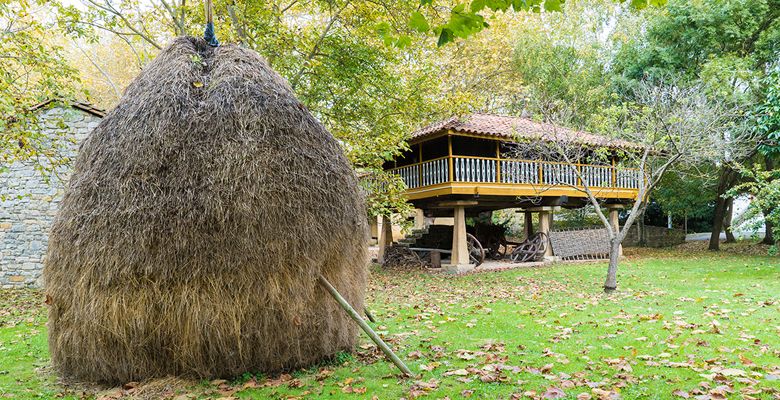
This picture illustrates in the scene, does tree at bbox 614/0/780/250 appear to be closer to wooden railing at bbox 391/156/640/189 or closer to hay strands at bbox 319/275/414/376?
wooden railing at bbox 391/156/640/189

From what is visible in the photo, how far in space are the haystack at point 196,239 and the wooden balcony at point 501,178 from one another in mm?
10366

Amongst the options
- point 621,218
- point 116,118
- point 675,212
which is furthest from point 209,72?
point 621,218

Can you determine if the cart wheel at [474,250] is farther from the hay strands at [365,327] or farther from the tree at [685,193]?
the hay strands at [365,327]

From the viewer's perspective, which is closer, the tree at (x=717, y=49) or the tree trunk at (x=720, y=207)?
the tree at (x=717, y=49)

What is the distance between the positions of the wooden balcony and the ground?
531 cm

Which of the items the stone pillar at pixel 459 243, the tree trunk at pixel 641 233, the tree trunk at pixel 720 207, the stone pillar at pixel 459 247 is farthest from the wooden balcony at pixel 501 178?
the tree trunk at pixel 641 233

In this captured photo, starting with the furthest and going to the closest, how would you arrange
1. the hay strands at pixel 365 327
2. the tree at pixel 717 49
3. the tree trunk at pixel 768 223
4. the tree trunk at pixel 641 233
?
the tree trunk at pixel 641 233
the tree trunk at pixel 768 223
the tree at pixel 717 49
the hay strands at pixel 365 327

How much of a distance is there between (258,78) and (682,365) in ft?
17.2

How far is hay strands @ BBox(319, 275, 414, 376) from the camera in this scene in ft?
16.2

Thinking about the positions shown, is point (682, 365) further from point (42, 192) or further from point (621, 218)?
point (621, 218)

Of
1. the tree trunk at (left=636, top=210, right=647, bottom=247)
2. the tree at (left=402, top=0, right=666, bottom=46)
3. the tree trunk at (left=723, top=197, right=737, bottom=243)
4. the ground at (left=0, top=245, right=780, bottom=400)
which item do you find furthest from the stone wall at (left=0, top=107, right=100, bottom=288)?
the tree trunk at (left=723, top=197, right=737, bottom=243)

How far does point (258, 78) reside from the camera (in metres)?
5.56

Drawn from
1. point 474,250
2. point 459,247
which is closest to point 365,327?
point 459,247

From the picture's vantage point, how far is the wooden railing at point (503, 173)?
15.7m
